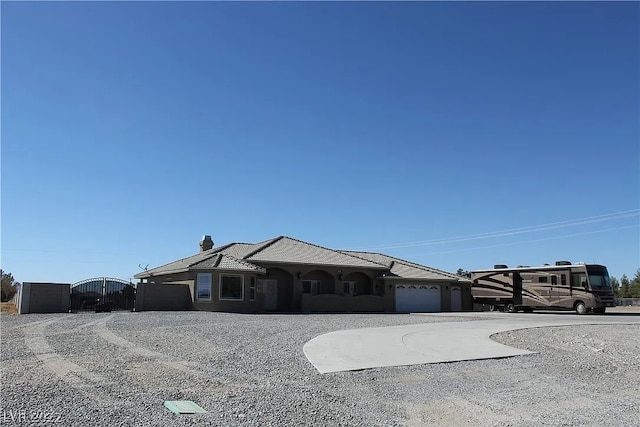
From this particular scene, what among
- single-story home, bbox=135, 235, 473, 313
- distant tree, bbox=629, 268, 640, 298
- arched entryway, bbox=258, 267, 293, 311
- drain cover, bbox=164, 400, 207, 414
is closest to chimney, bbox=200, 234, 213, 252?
single-story home, bbox=135, 235, 473, 313

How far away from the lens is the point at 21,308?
27047mm

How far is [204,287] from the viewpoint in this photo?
1216 inches

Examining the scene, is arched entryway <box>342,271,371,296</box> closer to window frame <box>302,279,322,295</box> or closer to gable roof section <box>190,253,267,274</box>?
window frame <box>302,279,322,295</box>

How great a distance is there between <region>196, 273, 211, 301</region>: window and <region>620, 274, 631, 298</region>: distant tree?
69.4 metres

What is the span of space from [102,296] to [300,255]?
12.3 meters

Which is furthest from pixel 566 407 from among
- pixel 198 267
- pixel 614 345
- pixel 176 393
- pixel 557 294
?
pixel 557 294

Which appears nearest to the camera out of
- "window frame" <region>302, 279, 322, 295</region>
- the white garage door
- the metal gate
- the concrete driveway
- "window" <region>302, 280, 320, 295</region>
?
the concrete driveway

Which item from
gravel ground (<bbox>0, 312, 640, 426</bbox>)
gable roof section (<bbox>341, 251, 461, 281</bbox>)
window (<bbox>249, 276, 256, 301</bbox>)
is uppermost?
gable roof section (<bbox>341, 251, 461, 281</bbox>)

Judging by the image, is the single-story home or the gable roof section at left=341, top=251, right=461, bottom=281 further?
the gable roof section at left=341, top=251, right=461, bottom=281

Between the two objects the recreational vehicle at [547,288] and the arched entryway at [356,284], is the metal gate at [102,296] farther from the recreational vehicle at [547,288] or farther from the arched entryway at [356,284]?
the recreational vehicle at [547,288]

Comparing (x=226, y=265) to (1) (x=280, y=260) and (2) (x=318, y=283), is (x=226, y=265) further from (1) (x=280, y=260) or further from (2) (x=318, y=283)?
(2) (x=318, y=283)

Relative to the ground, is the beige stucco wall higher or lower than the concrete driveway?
higher

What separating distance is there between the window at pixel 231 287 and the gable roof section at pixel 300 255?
69.4 inches

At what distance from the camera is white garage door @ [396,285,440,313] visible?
1512 inches
